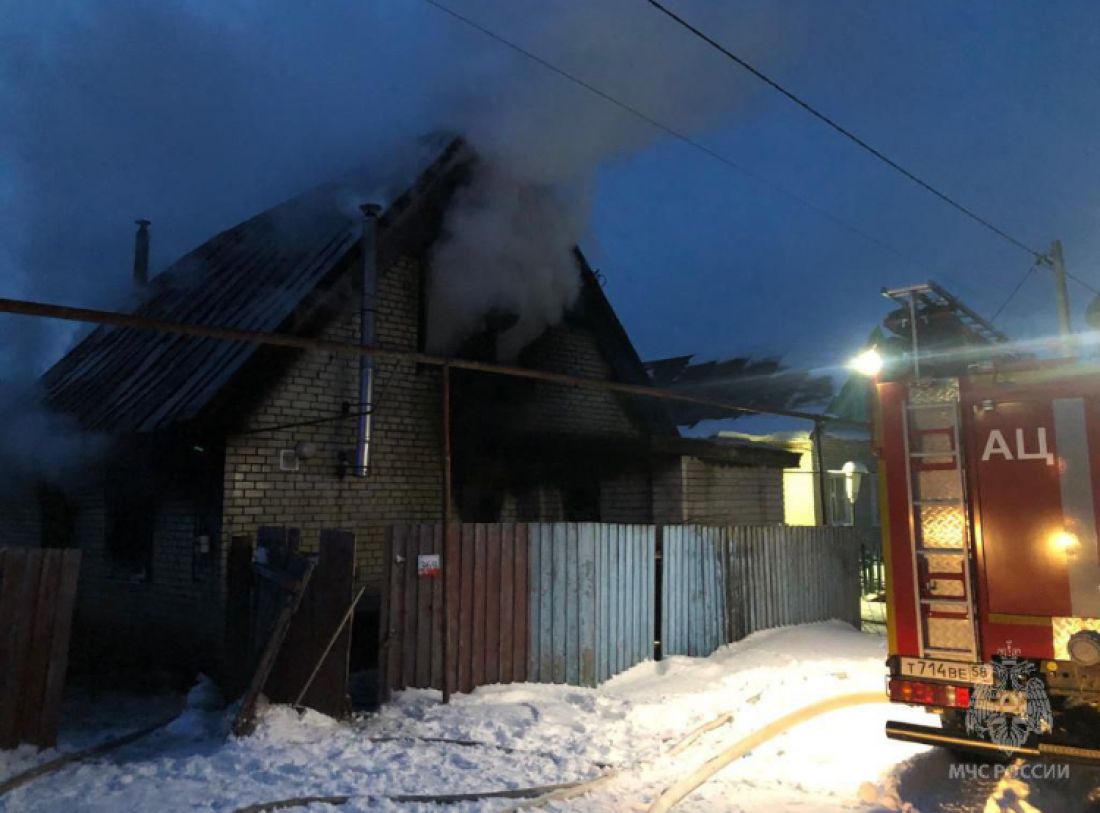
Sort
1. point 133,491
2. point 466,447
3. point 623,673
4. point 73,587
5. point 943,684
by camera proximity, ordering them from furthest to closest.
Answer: point 466,447, point 133,491, point 623,673, point 73,587, point 943,684

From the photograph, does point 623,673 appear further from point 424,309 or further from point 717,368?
point 717,368

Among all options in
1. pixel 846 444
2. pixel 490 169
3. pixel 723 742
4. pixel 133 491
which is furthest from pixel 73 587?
pixel 846 444

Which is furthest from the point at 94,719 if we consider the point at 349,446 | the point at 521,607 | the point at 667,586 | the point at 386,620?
the point at 667,586

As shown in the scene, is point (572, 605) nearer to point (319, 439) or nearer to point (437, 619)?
point (437, 619)

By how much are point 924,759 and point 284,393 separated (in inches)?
261

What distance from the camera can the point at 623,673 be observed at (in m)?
7.48

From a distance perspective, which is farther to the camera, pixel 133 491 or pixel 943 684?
pixel 133 491

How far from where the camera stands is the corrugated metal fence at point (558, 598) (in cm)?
646

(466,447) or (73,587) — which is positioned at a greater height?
(466,447)

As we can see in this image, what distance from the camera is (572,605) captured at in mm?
7191

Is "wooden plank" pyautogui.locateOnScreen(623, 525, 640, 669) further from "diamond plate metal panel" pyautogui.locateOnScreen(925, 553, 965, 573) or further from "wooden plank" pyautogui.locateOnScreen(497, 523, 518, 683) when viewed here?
"diamond plate metal panel" pyautogui.locateOnScreen(925, 553, 965, 573)

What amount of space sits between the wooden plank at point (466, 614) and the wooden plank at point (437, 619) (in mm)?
190

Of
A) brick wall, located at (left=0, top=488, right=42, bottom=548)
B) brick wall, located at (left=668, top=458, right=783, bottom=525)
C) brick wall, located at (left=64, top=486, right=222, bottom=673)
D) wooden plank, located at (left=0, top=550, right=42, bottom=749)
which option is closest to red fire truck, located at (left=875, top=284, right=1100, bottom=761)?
brick wall, located at (left=668, top=458, right=783, bottom=525)

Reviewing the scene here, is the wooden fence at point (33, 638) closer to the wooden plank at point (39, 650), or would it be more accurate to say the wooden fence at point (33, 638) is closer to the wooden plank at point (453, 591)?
the wooden plank at point (39, 650)
